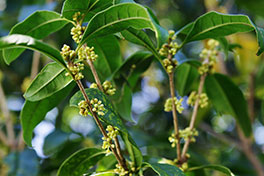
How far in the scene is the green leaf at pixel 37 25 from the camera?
78 centimetres

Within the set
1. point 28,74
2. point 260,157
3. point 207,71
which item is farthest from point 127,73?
point 28,74

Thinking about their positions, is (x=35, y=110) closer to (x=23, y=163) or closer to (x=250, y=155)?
(x=23, y=163)

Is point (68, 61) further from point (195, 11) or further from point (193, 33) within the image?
point (195, 11)

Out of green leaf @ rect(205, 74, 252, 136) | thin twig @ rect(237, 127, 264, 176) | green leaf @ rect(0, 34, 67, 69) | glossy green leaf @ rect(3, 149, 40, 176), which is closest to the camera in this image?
green leaf @ rect(0, 34, 67, 69)

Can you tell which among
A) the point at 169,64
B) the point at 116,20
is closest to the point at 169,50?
the point at 169,64

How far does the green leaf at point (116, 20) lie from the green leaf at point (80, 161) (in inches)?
12.0

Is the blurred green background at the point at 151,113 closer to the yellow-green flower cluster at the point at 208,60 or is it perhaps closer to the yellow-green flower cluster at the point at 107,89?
the yellow-green flower cluster at the point at 208,60

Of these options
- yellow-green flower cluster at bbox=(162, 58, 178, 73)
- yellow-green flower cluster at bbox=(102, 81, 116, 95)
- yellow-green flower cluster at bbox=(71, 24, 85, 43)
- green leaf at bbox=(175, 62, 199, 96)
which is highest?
yellow-green flower cluster at bbox=(71, 24, 85, 43)

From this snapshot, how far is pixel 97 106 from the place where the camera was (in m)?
0.65

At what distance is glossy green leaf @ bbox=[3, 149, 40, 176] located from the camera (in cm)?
133

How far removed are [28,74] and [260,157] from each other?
4.77 feet

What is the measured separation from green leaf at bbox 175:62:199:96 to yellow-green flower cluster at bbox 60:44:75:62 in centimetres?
50

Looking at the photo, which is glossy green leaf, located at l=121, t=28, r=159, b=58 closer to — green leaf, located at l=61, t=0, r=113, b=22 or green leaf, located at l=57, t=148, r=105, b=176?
green leaf, located at l=61, t=0, r=113, b=22

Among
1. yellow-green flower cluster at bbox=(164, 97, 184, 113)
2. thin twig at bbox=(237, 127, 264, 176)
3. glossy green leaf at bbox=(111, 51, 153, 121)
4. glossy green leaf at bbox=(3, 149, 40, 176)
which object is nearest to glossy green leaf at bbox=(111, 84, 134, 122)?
glossy green leaf at bbox=(111, 51, 153, 121)
